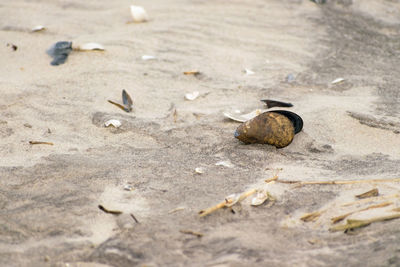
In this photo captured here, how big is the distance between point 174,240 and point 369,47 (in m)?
3.89

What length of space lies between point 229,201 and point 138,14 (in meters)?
3.38

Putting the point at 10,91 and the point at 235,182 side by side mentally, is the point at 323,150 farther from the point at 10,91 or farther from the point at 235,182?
the point at 10,91

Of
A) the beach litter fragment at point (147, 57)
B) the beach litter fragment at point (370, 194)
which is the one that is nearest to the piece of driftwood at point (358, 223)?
the beach litter fragment at point (370, 194)

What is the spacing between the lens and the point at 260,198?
7.93 feet

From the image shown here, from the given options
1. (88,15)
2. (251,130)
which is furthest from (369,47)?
(88,15)

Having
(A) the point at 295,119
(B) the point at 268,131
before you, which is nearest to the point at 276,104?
(A) the point at 295,119

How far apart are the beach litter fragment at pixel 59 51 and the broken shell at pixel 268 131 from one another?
6.60ft

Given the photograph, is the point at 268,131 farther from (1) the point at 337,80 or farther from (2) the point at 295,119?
(1) the point at 337,80

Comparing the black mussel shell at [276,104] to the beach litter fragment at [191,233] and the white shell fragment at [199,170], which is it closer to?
the white shell fragment at [199,170]

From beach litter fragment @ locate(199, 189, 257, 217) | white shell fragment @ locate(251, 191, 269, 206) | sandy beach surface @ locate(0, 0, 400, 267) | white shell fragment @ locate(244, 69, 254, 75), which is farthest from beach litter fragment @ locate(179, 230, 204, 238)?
white shell fragment @ locate(244, 69, 254, 75)

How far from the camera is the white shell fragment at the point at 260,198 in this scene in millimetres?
2392

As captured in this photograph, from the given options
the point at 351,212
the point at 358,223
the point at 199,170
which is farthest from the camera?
the point at 199,170

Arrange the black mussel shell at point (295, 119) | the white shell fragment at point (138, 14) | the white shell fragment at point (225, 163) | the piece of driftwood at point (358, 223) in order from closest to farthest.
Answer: the piece of driftwood at point (358, 223) < the white shell fragment at point (225, 163) < the black mussel shell at point (295, 119) < the white shell fragment at point (138, 14)

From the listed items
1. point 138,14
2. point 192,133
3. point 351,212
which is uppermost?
point 138,14
